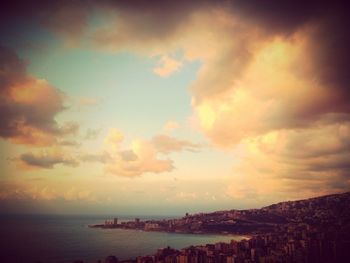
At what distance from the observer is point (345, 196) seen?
31.7 metres

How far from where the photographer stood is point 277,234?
23.0m

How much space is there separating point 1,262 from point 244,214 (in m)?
32.8

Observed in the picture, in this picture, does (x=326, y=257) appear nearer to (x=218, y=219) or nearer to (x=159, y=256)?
(x=159, y=256)

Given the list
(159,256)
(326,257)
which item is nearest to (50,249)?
(159,256)

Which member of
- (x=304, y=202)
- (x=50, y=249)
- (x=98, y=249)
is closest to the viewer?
(x=50, y=249)

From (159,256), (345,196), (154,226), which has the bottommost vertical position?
(154,226)

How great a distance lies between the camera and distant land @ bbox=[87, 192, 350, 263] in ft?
48.4

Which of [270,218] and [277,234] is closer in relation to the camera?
[277,234]

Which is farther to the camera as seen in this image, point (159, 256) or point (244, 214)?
point (244, 214)

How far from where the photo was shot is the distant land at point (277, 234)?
14.8 metres

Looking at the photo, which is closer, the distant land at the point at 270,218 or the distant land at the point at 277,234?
the distant land at the point at 277,234

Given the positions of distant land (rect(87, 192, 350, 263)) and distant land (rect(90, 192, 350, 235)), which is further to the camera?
distant land (rect(90, 192, 350, 235))

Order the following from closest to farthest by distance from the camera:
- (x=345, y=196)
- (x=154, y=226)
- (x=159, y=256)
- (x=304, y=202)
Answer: (x=159, y=256) → (x=345, y=196) → (x=304, y=202) → (x=154, y=226)

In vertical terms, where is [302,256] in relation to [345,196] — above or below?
below
